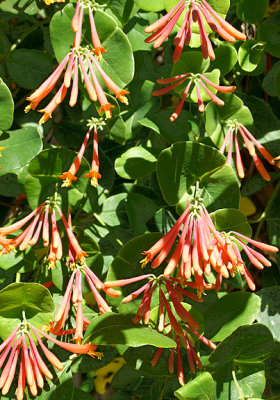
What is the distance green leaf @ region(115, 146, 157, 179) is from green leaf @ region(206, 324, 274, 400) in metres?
0.22

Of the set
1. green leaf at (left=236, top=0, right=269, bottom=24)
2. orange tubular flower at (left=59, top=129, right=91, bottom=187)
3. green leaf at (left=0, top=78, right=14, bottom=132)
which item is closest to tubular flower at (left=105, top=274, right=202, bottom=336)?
orange tubular flower at (left=59, top=129, right=91, bottom=187)

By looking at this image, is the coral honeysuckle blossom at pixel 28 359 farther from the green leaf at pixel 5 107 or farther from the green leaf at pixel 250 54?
the green leaf at pixel 250 54

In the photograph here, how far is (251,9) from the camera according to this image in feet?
2.34

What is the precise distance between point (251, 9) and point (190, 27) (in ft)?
0.47

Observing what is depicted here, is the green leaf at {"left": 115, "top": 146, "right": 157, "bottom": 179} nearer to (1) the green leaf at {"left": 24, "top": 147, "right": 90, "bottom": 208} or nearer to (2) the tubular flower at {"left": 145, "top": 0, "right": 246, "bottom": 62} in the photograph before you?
(1) the green leaf at {"left": 24, "top": 147, "right": 90, "bottom": 208}

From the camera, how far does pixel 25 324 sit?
25.9 inches

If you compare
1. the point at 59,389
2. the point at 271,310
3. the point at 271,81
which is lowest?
the point at 59,389

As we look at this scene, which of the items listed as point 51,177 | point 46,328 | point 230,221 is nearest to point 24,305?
point 46,328

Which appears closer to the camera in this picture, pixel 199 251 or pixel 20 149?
pixel 199 251

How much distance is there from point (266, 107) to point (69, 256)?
1.09 feet

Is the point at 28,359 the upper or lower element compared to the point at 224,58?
lower

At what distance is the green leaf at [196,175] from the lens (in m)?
0.63

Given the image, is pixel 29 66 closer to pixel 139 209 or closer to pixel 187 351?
pixel 139 209

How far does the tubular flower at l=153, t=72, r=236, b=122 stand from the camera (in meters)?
0.63
